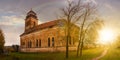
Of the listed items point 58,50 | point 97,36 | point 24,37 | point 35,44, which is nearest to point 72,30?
point 97,36

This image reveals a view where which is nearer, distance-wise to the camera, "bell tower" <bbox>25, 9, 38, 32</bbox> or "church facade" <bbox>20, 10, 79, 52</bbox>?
"church facade" <bbox>20, 10, 79, 52</bbox>

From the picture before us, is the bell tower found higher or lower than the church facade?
higher

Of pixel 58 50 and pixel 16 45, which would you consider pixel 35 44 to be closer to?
pixel 58 50

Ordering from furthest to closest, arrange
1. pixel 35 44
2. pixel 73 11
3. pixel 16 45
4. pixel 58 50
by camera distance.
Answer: pixel 16 45, pixel 35 44, pixel 58 50, pixel 73 11

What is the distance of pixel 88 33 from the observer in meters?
44.3

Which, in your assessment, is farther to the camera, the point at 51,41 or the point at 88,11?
the point at 51,41

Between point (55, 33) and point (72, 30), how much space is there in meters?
19.4

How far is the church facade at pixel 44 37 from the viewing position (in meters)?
61.3

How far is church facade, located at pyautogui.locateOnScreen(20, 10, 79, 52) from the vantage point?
201 ft

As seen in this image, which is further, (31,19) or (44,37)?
(31,19)

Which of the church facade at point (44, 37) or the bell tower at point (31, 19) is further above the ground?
the bell tower at point (31, 19)

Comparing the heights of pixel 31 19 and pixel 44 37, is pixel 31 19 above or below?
above

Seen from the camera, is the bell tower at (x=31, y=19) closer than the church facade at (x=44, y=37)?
No

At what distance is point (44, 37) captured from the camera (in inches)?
2704
